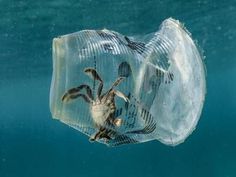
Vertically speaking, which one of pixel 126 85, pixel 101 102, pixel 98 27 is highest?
pixel 98 27

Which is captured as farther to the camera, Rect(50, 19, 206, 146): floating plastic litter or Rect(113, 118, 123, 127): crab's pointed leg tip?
Rect(113, 118, 123, 127): crab's pointed leg tip

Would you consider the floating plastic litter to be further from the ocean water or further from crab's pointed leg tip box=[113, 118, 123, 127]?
the ocean water

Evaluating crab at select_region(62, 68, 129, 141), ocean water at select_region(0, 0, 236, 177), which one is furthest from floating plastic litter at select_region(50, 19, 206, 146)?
ocean water at select_region(0, 0, 236, 177)

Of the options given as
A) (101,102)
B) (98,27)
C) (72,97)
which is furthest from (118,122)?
(98,27)

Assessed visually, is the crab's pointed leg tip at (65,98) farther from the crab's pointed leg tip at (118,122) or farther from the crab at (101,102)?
the crab's pointed leg tip at (118,122)

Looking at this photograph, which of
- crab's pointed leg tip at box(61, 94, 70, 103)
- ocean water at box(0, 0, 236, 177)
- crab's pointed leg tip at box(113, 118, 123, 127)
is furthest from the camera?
ocean water at box(0, 0, 236, 177)

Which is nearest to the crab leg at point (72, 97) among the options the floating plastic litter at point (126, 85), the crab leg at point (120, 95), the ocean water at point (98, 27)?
the floating plastic litter at point (126, 85)

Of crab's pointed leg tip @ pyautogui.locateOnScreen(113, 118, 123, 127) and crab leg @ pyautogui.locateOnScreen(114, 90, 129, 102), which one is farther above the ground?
crab leg @ pyautogui.locateOnScreen(114, 90, 129, 102)

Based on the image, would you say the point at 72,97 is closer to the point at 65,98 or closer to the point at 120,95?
the point at 65,98
